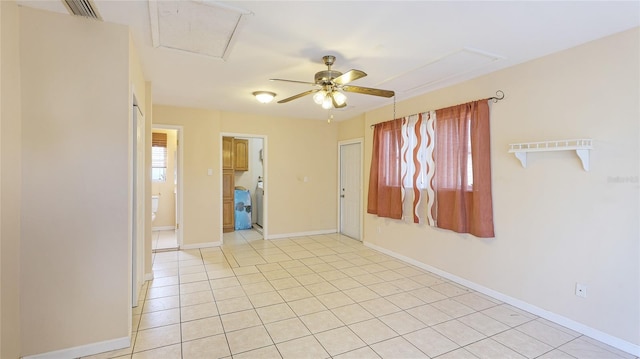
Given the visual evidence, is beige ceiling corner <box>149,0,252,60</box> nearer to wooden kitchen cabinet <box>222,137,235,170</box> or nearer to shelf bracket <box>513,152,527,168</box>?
shelf bracket <box>513,152,527,168</box>

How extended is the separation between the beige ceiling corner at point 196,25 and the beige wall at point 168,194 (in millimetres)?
4735

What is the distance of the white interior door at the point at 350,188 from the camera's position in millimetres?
6012

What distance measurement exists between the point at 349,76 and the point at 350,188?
393cm

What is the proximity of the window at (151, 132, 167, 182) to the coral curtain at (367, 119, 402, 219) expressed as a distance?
4751mm

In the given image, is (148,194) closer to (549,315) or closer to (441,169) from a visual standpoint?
(441,169)

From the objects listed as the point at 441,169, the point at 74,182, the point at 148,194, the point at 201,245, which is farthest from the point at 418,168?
the point at 201,245

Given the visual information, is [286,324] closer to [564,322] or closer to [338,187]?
[564,322]

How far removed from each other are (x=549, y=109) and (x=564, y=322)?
1940mm

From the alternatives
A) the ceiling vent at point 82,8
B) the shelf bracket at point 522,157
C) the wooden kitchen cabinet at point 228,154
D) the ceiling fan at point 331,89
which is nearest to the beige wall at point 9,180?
the ceiling vent at point 82,8

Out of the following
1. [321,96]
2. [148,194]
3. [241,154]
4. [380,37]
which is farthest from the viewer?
[241,154]

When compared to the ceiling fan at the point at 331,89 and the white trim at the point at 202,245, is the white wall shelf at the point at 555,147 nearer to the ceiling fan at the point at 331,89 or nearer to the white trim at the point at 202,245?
the ceiling fan at the point at 331,89

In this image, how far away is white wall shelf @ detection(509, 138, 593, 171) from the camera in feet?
8.16

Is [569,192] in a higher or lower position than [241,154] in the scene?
lower

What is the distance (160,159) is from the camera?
6879 mm
